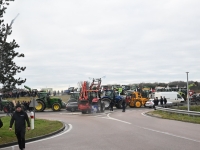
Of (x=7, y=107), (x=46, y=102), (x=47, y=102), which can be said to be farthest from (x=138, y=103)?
(x=7, y=107)

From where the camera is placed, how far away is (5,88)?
18.2 meters

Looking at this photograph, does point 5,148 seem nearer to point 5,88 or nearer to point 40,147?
point 40,147

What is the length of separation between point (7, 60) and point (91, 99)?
21728mm

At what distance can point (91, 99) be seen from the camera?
A: 38.2 meters

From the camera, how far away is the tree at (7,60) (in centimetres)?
1675

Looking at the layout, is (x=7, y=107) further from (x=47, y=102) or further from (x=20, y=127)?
(x=20, y=127)

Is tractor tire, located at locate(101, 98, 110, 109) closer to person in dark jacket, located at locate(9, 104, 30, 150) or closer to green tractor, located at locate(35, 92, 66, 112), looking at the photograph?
green tractor, located at locate(35, 92, 66, 112)

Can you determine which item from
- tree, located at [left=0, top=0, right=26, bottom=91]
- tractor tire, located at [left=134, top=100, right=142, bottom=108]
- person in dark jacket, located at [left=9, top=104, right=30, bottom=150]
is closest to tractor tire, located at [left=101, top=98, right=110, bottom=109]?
tractor tire, located at [left=134, top=100, right=142, bottom=108]

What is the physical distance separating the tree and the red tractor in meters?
18.8

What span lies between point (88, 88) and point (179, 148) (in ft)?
93.8

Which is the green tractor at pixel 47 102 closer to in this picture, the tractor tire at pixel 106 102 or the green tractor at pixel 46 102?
the green tractor at pixel 46 102

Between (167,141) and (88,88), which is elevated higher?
(88,88)

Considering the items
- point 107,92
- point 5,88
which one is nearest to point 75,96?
point 107,92

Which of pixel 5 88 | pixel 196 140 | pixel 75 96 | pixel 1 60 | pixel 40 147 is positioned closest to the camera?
pixel 40 147
